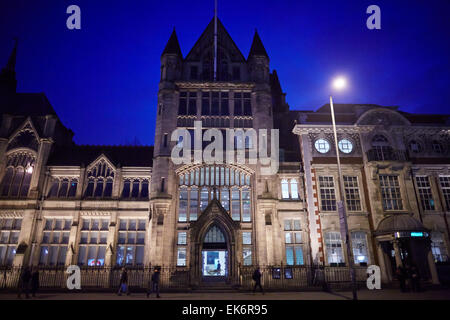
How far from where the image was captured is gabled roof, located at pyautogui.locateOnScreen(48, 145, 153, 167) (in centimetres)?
2822

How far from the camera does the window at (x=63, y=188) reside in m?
27.0

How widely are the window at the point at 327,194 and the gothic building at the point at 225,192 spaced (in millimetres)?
99

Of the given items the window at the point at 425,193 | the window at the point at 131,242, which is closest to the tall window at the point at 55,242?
the window at the point at 131,242

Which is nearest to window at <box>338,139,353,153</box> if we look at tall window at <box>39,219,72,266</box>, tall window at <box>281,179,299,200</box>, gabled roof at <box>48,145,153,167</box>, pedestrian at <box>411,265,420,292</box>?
tall window at <box>281,179,299,200</box>

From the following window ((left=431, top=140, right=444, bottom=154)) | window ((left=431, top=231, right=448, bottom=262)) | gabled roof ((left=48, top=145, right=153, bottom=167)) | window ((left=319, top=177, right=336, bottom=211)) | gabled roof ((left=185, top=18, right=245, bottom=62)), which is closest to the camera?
window ((left=431, top=231, right=448, bottom=262))

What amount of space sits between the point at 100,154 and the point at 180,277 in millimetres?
15404

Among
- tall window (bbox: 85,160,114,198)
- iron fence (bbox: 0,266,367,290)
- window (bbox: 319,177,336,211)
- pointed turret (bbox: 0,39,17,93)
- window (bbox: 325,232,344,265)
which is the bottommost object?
iron fence (bbox: 0,266,367,290)

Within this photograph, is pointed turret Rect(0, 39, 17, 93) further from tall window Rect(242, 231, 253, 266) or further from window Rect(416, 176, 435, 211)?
window Rect(416, 176, 435, 211)

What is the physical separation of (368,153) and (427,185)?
260 inches

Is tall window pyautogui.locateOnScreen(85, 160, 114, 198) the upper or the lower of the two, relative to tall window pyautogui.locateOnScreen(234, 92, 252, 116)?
lower

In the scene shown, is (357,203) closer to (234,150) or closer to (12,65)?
(234,150)

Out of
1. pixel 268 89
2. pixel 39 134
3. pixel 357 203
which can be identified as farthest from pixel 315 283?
pixel 39 134

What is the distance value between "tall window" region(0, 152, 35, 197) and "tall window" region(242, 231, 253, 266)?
71.1 ft

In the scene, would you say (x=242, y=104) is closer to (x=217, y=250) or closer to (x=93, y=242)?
(x=217, y=250)
